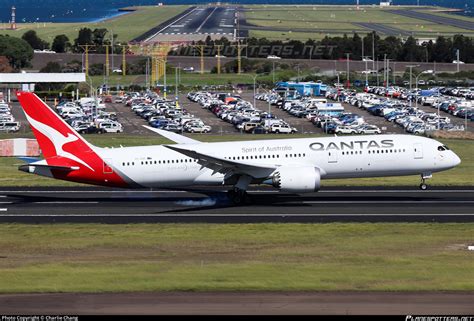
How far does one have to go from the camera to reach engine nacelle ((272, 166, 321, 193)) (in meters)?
58.0

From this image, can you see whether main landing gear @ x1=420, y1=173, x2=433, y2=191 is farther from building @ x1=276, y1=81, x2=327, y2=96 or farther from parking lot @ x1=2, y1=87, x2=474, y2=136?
building @ x1=276, y1=81, x2=327, y2=96

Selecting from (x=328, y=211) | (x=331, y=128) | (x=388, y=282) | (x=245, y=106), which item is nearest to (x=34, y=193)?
(x=328, y=211)

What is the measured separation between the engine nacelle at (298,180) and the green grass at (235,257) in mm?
5441

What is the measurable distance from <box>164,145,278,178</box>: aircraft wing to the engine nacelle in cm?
139

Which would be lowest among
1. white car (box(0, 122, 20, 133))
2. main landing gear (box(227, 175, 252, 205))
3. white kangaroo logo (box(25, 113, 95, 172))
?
white car (box(0, 122, 20, 133))

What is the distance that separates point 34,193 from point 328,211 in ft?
69.3

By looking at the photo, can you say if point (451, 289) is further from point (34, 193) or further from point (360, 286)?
point (34, 193)

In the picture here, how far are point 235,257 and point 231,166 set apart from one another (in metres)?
15.9

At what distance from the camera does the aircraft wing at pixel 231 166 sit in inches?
2299

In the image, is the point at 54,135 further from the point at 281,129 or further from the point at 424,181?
the point at 281,129

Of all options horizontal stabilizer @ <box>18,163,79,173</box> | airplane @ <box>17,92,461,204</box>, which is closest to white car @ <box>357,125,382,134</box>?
airplane @ <box>17,92,461,204</box>

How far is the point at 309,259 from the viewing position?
43.2 m

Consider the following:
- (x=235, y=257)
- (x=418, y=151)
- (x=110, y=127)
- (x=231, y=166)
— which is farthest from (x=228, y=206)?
(x=110, y=127)

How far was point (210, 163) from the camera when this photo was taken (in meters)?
59.5
